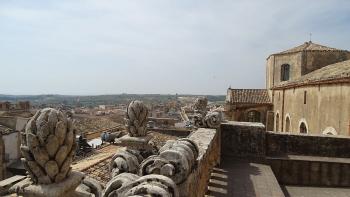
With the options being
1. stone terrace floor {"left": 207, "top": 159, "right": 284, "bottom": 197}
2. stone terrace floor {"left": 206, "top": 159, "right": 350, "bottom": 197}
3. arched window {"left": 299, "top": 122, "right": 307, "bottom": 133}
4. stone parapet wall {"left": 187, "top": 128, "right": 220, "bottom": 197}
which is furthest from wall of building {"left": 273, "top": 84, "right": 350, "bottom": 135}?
stone parapet wall {"left": 187, "top": 128, "right": 220, "bottom": 197}

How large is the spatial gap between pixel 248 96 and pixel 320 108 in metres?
17.7

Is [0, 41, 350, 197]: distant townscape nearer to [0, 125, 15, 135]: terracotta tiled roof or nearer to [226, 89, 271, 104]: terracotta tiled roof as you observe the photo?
[0, 125, 15, 135]: terracotta tiled roof

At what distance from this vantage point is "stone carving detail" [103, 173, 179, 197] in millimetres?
2396

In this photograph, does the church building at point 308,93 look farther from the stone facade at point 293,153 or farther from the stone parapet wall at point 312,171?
the stone parapet wall at point 312,171

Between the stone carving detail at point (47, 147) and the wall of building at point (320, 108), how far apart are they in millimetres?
12906

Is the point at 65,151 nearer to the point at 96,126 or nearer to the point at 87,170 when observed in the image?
the point at 87,170

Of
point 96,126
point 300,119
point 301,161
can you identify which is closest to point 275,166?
point 301,161

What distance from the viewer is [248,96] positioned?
3412 cm

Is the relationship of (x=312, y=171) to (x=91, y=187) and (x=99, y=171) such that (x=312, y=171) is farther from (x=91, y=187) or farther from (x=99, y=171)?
(x=91, y=187)

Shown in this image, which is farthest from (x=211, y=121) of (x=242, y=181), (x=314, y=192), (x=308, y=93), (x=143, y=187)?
(x=308, y=93)

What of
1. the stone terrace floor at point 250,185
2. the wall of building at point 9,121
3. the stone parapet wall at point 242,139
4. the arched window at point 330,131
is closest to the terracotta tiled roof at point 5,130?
the wall of building at point 9,121

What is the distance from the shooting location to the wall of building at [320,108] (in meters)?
13.7

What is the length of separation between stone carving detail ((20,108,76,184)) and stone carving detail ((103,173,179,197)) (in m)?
0.48

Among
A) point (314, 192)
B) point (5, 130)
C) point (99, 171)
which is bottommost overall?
point (5, 130)
